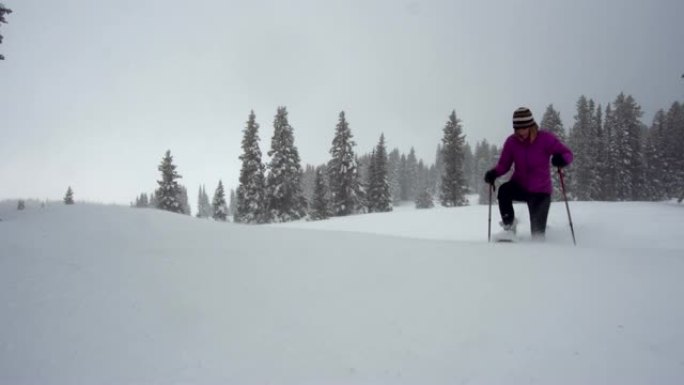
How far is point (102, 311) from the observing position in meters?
2.91

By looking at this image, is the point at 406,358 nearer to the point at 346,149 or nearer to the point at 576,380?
the point at 576,380

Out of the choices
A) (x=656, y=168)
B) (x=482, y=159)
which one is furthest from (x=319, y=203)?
(x=482, y=159)

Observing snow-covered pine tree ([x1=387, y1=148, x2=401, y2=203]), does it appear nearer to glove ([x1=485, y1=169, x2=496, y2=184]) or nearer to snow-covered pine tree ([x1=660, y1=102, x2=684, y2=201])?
snow-covered pine tree ([x1=660, y1=102, x2=684, y2=201])

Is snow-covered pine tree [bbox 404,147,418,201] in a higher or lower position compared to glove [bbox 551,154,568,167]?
higher

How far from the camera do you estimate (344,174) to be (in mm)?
41094

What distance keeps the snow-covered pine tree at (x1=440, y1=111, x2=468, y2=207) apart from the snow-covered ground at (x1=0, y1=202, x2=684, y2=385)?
40287 mm

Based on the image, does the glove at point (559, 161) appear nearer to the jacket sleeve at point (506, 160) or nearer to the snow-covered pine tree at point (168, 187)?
the jacket sleeve at point (506, 160)

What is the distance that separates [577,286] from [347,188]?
37727 mm

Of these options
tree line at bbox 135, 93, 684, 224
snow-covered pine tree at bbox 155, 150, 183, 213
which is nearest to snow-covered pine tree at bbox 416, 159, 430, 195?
tree line at bbox 135, 93, 684, 224

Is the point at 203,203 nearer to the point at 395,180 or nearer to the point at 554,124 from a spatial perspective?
the point at 395,180

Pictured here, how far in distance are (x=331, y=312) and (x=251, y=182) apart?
36300 mm

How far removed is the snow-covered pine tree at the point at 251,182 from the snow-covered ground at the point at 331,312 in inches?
1307

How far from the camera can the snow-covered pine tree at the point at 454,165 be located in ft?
144

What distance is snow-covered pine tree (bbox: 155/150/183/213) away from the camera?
3716 cm
